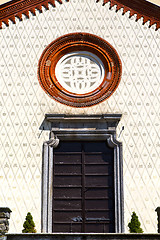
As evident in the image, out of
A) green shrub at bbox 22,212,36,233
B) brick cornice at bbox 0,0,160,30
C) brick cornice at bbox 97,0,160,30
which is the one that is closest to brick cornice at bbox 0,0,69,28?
brick cornice at bbox 0,0,160,30

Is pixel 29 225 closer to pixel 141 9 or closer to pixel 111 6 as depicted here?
pixel 111 6

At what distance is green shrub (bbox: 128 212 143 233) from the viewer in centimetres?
1662

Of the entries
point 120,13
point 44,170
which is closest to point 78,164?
point 44,170

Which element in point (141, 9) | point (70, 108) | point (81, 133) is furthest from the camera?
point (141, 9)

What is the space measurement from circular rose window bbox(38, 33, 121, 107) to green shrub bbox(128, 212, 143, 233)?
13.9 ft

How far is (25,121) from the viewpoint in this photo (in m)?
18.4

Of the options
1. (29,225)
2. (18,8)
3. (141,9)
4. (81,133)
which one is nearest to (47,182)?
(29,225)

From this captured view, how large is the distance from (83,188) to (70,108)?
2.63 metres

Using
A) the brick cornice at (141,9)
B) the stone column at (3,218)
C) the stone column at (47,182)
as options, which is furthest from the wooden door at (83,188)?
the brick cornice at (141,9)

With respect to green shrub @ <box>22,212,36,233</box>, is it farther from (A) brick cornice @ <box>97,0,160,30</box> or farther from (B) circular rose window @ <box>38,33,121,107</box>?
(A) brick cornice @ <box>97,0,160,30</box>

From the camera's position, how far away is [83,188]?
18.0m

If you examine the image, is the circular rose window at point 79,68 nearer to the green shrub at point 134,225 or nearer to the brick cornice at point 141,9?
the brick cornice at point 141,9

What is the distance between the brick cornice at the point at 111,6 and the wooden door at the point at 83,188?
4.67m

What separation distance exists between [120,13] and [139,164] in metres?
5.35
